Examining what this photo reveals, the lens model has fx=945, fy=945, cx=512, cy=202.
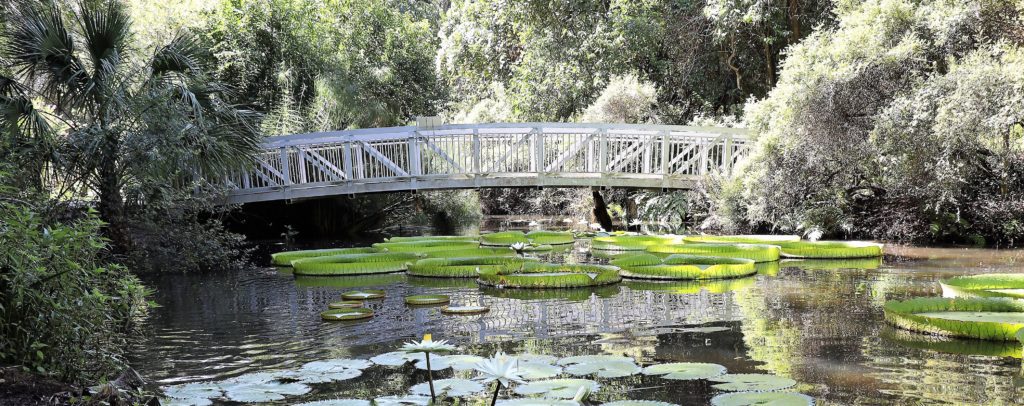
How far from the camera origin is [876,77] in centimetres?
1694

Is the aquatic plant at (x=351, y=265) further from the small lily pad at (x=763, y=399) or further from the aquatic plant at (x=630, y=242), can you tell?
the small lily pad at (x=763, y=399)

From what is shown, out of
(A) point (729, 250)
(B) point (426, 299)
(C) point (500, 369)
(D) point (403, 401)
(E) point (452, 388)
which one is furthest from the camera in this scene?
(A) point (729, 250)

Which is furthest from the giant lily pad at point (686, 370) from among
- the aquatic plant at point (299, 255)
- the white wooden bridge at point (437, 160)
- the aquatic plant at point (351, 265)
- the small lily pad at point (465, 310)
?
the white wooden bridge at point (437, 160)

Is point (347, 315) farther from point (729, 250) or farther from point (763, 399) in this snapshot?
point (729, 250)

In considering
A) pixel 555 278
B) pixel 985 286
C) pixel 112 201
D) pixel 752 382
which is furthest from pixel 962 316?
pixel 112 201

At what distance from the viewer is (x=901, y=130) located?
51.4 feet

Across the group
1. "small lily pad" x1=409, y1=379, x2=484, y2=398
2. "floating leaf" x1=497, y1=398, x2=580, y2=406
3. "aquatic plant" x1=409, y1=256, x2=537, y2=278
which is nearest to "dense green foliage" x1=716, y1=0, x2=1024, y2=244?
"aquatic plant" x1=409, y1=256, x2=537, y2=278

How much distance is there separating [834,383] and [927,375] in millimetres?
714

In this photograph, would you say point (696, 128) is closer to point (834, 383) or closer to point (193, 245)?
point (193, 245)

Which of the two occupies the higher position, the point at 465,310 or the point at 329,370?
the point at 465,310

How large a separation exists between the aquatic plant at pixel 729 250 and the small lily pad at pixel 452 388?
867 centimetres

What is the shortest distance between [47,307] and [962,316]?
22.5ft

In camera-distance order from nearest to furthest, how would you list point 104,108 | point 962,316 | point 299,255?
point 962,316 < point 104,108 < point 299,255

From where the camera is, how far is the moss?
1390 centimetres
